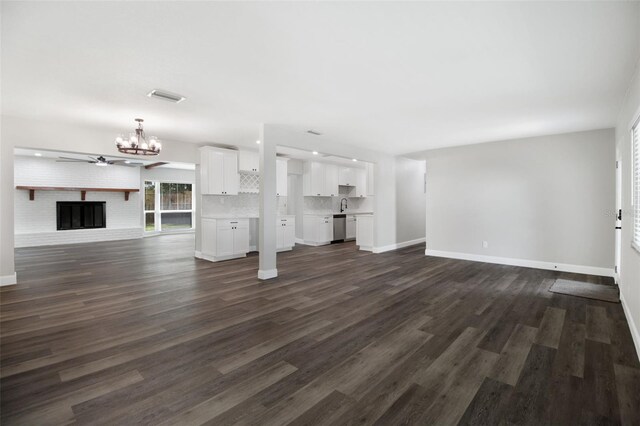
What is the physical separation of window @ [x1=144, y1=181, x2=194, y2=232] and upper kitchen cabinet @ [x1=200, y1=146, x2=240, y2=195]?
5.93 metres

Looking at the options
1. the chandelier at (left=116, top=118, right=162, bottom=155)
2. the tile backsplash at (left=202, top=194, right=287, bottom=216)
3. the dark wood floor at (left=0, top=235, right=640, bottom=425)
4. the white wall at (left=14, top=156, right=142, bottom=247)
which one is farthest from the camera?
the white wall at (left=14, top=156, right=142, bottom=247)

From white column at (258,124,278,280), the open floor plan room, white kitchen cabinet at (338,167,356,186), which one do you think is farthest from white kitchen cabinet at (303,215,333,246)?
white column at (258,124,278,280)

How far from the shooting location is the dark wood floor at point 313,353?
1.83 meters

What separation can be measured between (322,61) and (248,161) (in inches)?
190

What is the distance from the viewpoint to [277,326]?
3074 mm

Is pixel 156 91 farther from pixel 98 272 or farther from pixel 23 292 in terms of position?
pixel 98 272

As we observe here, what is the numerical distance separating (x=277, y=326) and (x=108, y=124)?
4384mm

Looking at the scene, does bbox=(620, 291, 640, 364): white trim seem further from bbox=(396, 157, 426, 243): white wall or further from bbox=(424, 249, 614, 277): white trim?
bbox=(396, 157, 426, 243): white wall

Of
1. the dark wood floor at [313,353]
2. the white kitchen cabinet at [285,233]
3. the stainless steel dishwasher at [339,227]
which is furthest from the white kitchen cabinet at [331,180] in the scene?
the dark wood floor at [313,353]

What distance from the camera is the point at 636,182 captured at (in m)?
2.98

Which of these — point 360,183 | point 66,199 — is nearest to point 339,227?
point 360,183

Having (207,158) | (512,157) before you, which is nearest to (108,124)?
(207,158)

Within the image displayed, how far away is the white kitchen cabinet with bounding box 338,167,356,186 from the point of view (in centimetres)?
946

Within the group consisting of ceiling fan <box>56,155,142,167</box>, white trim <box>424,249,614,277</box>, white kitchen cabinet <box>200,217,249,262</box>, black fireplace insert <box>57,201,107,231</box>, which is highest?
ceiling fan <box>56,155,142,167</box>
